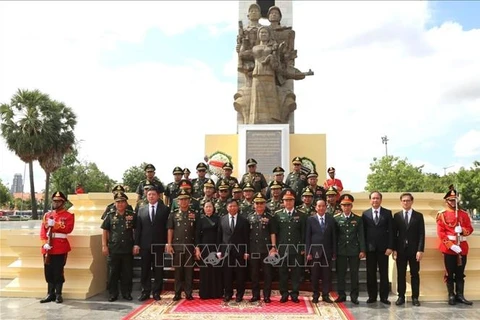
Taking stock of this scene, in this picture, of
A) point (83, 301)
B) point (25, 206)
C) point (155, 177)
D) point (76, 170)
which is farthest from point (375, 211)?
point (25, 206)

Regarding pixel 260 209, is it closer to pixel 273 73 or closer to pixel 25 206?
pixel 273 73

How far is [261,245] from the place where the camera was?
234 inches

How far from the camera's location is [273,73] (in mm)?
12523

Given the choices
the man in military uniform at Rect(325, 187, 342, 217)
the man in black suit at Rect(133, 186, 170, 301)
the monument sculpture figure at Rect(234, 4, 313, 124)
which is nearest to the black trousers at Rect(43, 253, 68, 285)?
the man in black suit at Rect(133, 186, 170, 301)

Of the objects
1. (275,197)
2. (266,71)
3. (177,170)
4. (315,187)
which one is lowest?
(275,197)

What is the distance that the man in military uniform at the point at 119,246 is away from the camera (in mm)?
6098

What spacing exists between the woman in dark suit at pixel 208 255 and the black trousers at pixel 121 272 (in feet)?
3.27

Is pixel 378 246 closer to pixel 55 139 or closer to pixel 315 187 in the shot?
pixel 315 187

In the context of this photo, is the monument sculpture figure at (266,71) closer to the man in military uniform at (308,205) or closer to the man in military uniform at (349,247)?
the man in military uniform at (308,205)

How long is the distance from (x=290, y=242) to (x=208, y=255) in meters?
1.12

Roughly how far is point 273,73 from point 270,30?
1403 mm

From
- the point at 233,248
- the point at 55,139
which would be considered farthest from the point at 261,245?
the point at 55,139

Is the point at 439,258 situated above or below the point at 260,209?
below

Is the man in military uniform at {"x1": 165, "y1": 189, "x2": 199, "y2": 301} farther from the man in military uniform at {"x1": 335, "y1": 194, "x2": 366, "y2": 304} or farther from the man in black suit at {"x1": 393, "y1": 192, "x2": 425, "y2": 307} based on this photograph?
the man in black suit at {"x1": 393, "y1": 192, "x2": 425, "y2": 307}
